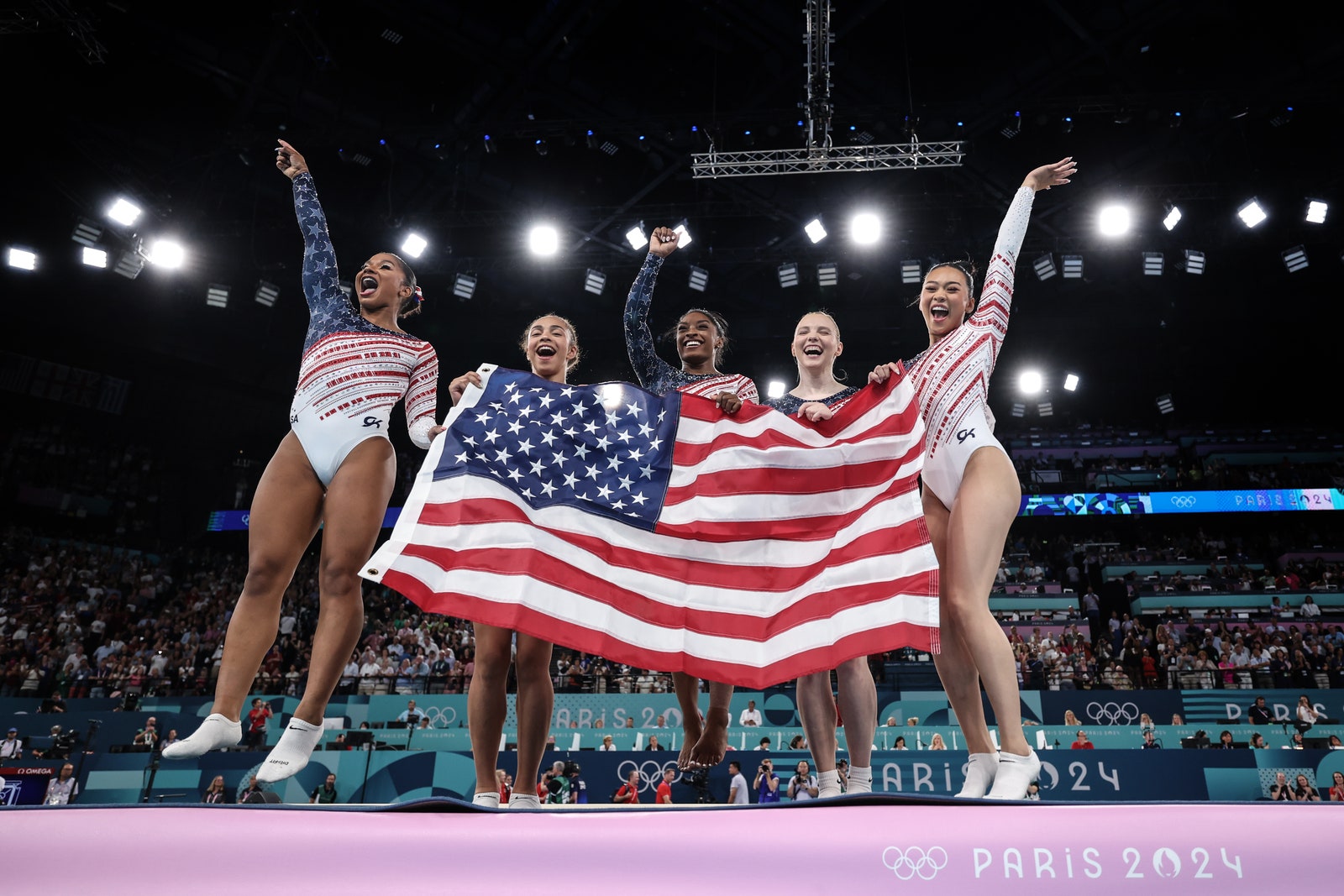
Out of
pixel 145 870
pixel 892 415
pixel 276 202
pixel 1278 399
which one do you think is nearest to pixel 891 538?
pixel 892 415

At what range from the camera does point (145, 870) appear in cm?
250

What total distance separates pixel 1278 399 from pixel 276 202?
81.5 ft

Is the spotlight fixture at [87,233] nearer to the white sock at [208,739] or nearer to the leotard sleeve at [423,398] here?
the leotard sleeve at [423,398]

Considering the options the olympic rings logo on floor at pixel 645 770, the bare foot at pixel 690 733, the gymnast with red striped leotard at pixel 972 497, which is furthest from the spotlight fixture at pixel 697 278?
the bare foot at pixel 690 733

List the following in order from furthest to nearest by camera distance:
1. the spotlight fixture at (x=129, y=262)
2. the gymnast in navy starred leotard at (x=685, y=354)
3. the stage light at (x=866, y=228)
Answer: the spotlight fixture at (x=129, y=262), the stage light at (x=866, y=228), the gymnast in navy starred leotard at (x=685, y=354)

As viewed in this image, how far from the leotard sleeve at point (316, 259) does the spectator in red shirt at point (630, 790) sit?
6330mm

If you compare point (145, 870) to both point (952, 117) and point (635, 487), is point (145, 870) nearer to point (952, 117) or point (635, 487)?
point (635, 487)

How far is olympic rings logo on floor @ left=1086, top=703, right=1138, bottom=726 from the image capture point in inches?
457

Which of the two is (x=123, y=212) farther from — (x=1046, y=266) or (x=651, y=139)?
(x=1046, y=266)

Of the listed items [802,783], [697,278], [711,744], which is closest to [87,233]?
[697,278]

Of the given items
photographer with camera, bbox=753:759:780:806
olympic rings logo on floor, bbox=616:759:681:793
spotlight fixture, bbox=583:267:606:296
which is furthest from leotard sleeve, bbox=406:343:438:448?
spotlight fixture, bbox=583:267:606:296

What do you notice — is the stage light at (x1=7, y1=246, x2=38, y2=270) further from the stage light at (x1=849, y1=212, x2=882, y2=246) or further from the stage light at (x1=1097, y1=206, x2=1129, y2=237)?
the stage light at (x1=1097, y1=206, x2=1129, y2=237)

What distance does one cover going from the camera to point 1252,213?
1402 centimetres

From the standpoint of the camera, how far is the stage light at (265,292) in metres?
16.7
